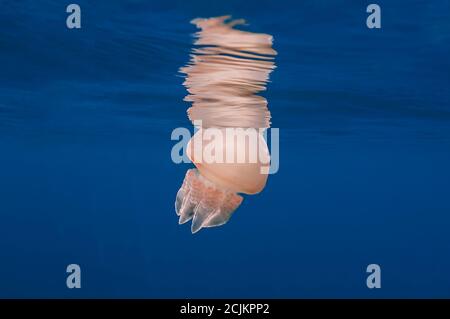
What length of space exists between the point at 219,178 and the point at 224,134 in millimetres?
667

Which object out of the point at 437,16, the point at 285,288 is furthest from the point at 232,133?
the point at 285,288

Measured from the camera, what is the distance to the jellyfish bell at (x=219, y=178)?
19.9 feet

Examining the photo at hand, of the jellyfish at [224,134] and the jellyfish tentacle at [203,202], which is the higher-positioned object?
the jellyfish at [224,134]

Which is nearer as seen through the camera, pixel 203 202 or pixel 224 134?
pixel 203 202

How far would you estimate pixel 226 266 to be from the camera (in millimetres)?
55938

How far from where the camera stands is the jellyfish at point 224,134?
6.08 metres

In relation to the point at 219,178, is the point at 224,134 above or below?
above

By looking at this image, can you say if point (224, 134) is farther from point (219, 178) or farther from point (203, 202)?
point (203, 202)

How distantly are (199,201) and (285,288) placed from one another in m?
30.8

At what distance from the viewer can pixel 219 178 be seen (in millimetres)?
6105

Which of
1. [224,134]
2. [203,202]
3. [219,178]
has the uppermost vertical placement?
[224,134]

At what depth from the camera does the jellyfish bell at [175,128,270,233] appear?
19.9 feet

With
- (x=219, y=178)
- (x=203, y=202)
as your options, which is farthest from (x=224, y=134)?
(x=203, y=202)

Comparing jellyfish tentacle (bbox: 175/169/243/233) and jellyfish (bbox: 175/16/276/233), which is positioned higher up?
jellyfish (bbox: 175/16/276/233)
